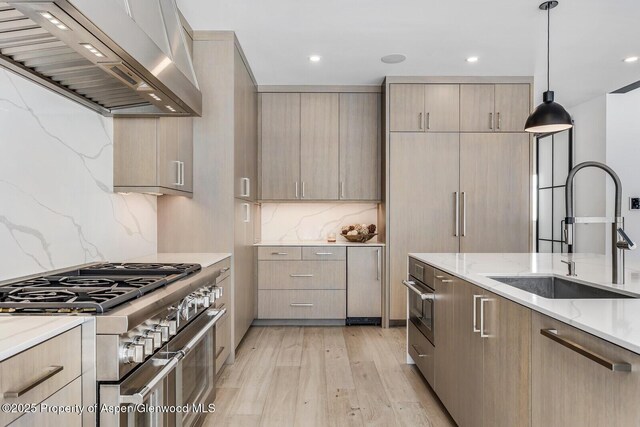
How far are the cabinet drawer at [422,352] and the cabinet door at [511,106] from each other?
2417 millimetres

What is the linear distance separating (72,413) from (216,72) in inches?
103

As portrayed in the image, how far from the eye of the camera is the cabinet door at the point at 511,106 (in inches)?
161

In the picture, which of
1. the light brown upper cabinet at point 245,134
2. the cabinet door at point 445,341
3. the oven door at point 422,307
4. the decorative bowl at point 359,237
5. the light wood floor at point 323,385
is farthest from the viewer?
the decorative bowl at point 359,237

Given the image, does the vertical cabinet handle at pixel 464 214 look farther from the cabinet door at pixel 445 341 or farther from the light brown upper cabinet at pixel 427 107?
the cabinet door at pixel 445 341

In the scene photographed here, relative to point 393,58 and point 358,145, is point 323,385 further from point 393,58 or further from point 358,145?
point 393,58

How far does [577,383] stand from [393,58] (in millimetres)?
3188

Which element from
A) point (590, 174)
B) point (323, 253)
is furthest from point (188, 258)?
point (590, 174)

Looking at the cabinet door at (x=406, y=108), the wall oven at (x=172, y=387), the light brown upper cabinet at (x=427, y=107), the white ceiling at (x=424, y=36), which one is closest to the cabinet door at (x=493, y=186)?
the light brown upper cabinet at (x=427, y=107)

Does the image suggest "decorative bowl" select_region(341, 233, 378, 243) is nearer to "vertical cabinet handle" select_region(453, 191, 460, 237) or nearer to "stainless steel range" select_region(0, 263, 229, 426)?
"vertical cabinet handle" select_region(453, 191, 460, 237)

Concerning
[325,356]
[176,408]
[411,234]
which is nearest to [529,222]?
[411,234]

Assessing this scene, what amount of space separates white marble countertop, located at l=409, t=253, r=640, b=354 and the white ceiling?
1744mm

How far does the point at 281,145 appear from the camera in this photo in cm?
436

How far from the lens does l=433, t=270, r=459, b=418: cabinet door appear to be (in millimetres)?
2037

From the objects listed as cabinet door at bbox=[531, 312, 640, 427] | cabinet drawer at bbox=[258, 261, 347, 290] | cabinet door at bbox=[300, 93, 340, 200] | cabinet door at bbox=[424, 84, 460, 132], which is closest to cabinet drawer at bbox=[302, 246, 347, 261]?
cabinet drawer at bbox=[258, 261, 347, 290]
